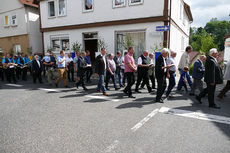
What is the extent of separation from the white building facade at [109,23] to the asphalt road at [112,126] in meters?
6.06

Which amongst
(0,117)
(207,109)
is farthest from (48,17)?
Answer: (207,109)

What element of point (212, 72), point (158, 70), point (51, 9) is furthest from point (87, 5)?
point (212, 72)

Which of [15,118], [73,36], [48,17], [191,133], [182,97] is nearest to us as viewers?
[191,133]

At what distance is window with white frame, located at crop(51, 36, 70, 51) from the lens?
49.8ft

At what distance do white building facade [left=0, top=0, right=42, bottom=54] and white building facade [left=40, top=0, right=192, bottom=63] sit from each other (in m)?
2.56

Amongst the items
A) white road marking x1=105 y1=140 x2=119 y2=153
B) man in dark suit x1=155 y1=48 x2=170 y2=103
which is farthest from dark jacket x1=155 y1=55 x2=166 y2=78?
white road marking x1=105 y1=140 x2=119 y2=153

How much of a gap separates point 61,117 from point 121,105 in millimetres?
1941

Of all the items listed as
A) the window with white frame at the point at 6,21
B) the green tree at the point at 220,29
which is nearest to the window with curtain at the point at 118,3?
the window with white frame at the point at 6,21

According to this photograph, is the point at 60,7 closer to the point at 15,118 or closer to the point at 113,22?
the point at 113,22

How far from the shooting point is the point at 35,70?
30.7 feet

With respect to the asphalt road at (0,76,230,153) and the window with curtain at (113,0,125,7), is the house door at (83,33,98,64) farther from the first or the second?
the asphalt road at (0,76,230,153)

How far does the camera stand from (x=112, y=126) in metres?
3.81

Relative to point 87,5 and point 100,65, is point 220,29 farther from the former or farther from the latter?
point 100,65

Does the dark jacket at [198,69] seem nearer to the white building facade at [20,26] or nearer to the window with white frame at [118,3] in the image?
the window with white frame at [118,3]
